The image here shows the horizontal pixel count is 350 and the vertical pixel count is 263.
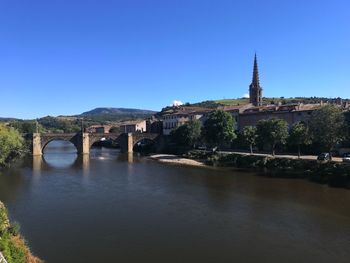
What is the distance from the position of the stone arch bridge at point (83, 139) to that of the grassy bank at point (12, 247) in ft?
258

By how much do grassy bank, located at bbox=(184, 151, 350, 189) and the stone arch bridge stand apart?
107 ft

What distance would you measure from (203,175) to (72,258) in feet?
127

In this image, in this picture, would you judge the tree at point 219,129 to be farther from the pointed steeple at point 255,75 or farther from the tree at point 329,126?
the pointed steeple at point 255,75

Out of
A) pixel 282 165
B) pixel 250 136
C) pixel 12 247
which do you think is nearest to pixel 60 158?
pixel 250 136

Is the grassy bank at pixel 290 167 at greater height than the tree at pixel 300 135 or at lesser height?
lesser

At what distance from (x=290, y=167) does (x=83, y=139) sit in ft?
193

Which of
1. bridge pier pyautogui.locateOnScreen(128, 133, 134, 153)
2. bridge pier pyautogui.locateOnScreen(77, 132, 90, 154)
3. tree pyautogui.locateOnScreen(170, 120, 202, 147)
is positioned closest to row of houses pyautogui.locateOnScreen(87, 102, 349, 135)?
tree pyautogui.locateOnScreen(170, 120, 202, 147)

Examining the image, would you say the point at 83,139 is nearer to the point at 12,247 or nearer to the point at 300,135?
the point at 300,135

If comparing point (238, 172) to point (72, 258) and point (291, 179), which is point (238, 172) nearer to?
point (291, 179)

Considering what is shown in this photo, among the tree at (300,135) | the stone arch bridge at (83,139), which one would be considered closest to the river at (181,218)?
the tree at (300,135)

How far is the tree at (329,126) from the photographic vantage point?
59.6m

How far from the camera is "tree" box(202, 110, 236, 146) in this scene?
82750 mm

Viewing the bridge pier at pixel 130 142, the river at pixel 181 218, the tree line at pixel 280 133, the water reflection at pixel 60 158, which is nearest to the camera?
the river at pixel 181 218

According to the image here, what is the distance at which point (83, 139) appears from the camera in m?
105
